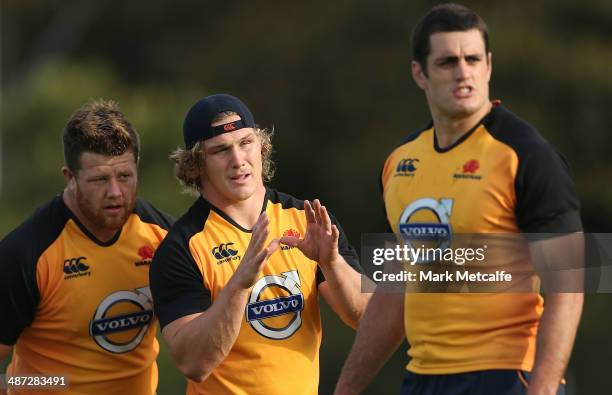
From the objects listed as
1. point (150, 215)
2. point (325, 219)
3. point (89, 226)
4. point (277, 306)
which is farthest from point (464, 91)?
point (89, 226)

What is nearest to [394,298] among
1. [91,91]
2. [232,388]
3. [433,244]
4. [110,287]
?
[433,244]

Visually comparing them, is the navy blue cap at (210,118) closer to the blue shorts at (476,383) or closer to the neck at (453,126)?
the neck at (453,126)

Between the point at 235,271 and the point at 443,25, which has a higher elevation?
the point at 443,25

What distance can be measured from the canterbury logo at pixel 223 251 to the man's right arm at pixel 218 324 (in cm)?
25

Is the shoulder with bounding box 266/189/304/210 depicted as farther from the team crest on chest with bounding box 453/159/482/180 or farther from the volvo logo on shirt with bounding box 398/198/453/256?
the team crest on chest with bounding box 453/159/482/180

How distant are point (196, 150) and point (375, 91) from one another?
29.2 meters

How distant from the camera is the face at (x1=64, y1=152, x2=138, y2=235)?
828cm

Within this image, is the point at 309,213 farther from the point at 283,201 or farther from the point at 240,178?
the point at 283,201

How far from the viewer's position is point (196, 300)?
7.70 metres

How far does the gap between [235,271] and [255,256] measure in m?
0.26

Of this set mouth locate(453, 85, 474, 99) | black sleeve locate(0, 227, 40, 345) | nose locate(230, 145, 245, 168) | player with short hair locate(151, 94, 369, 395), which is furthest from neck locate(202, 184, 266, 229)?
mouth locate(453, 85, 474, 99)

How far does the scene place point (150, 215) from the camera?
341 inches

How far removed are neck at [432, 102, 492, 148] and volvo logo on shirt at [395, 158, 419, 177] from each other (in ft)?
0.57

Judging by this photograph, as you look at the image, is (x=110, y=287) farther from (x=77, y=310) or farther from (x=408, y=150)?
(x=408, y=150)
